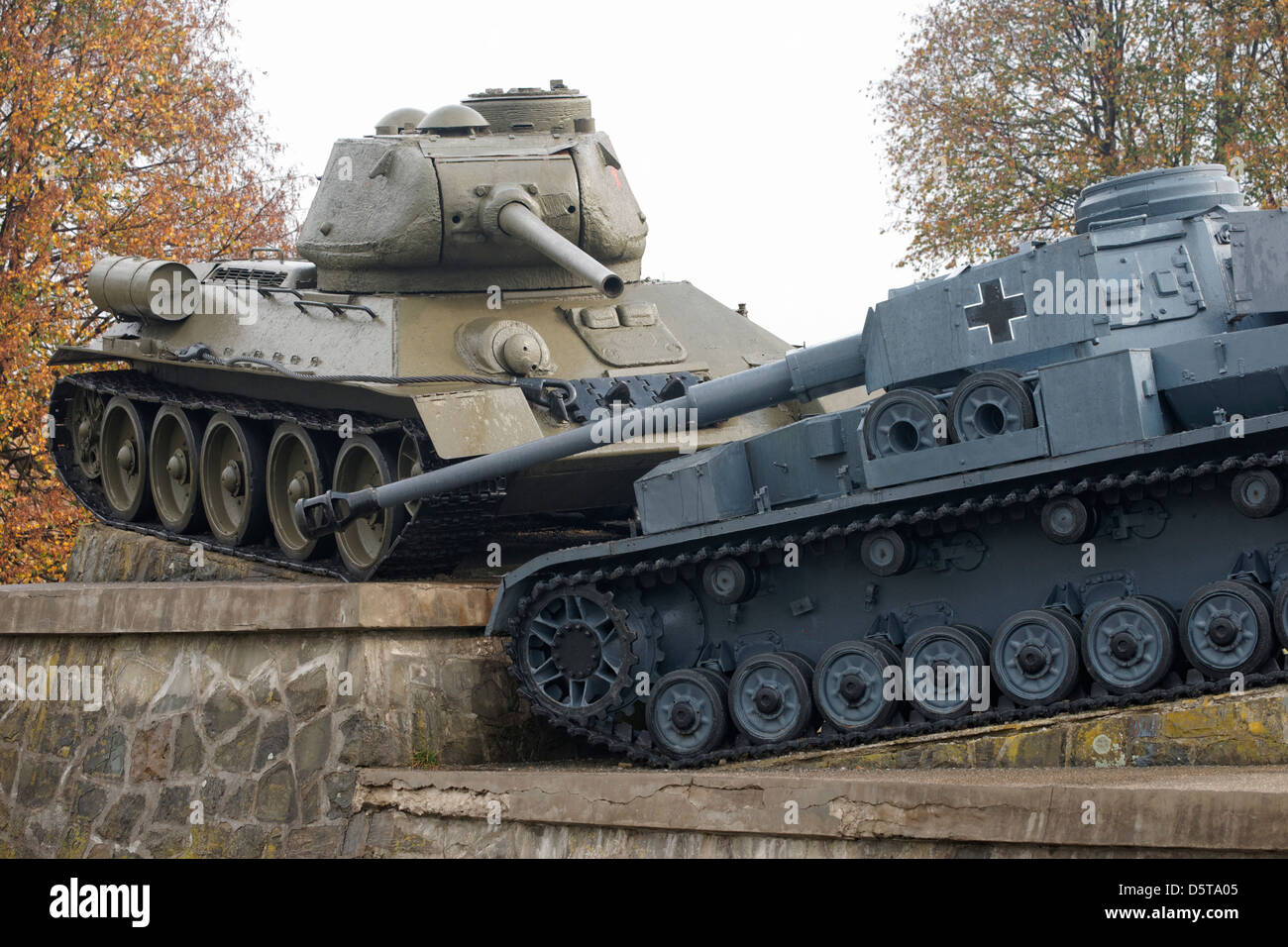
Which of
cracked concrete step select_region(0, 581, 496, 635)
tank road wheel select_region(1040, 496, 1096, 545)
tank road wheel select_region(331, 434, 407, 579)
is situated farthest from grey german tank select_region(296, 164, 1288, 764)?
tank road wheel select_region(331, 434, 407, 579)

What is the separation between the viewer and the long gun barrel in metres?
10.9

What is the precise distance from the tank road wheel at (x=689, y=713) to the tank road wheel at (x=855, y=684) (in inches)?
26.1

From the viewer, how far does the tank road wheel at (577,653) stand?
1102 centimetres

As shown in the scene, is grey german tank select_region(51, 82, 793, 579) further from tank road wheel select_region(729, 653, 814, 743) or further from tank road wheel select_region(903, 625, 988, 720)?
tank road wheel select_region(903, 625, 988, 720)

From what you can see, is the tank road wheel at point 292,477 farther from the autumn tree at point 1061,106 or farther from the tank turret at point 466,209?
the autumn tree at point 1061,106

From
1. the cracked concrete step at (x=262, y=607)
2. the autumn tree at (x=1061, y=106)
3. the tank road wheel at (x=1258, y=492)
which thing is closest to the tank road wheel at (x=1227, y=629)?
the tank road wheel at (x=1258, y=492)

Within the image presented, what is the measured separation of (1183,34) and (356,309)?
1481cm

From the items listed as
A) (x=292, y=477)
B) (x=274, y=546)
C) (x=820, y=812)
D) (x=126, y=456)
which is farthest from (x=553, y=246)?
(x=820, y=812)

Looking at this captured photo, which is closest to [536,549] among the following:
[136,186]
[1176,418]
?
[1176,418]

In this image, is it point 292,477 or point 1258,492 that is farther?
point 292,477

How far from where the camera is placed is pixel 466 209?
1409 cm

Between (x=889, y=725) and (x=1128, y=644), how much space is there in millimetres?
1535

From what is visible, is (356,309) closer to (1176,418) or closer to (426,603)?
(426,603)

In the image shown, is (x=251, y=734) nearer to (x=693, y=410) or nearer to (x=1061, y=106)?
(x=693, y=410)
